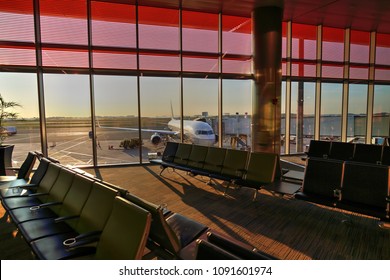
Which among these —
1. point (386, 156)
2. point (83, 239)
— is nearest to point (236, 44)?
point (386, 156)

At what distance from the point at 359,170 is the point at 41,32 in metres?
8.08

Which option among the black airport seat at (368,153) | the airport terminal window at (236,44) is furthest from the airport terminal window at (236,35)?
the black airport seat at (368,153)

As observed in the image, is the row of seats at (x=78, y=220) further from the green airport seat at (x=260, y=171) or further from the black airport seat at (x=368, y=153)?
the black airport seat at (x=368, y=153)

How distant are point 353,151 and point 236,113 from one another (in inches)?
157

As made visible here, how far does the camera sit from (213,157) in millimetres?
5559

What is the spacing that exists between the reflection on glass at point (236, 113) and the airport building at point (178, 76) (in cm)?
4

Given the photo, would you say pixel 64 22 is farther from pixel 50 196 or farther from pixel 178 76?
pixel 50 196

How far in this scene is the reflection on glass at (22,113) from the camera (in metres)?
6.69

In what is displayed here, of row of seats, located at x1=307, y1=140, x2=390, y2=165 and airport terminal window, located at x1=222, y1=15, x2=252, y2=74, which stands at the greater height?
airport terminal window, located at x1=222, y1=15, x2=252, y2=74

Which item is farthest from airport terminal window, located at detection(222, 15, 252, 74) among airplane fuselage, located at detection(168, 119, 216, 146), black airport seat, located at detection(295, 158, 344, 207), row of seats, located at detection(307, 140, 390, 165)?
black airport seat, located at detection(295, 158, 344, 207)

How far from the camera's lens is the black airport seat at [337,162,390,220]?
325cm

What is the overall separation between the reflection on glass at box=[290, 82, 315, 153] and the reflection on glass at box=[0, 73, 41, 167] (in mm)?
8487

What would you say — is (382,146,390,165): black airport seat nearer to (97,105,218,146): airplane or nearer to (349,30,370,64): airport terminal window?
(349,30,370,64): airport terminal window

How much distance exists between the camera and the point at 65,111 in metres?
7.37
